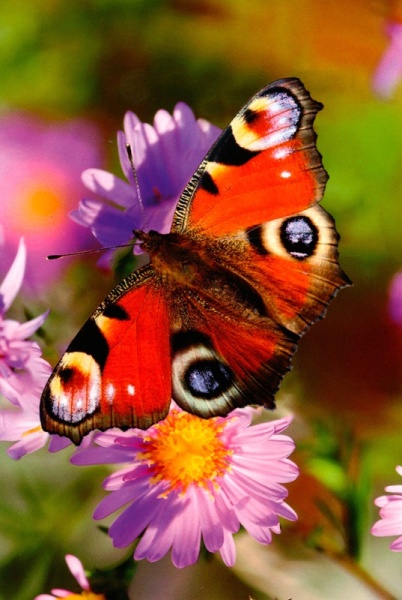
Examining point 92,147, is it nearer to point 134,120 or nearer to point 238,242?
point 134,120

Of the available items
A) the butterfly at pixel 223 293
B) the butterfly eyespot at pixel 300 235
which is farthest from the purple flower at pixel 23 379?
the butterfly eyespot at pixel 300 235

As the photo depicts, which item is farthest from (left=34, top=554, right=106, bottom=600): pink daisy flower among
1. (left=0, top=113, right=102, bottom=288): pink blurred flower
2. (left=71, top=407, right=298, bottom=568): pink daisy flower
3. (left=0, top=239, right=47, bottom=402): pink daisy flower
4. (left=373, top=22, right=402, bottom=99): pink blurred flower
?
(left=373, top=22, right=402, bottom=99): pink blurred flower

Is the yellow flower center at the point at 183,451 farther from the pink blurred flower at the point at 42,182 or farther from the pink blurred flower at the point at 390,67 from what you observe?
the pink blurred flower at the point at 390,67

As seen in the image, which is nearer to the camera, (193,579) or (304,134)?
(304,134)

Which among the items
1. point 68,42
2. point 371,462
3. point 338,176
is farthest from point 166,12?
point 371,462

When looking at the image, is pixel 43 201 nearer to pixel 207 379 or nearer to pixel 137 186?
pixel 137 186

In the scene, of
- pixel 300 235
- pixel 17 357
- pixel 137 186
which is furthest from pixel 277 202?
pixel 17 357

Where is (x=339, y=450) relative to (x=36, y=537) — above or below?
above
